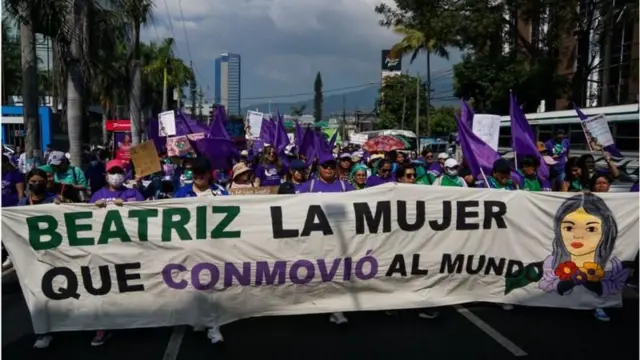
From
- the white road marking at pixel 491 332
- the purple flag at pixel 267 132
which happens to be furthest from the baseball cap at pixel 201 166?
the purple flag at pixel 267 132

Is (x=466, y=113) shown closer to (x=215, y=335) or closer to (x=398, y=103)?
(x=215, y=335)

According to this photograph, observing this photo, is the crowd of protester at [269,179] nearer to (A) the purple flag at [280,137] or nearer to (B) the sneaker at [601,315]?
(B) the sneaker at [601,315]

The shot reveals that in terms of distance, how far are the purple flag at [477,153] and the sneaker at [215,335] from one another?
3483 mm

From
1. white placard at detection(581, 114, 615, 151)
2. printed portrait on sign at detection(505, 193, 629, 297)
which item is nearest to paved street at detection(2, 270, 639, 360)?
printed portrait on sign at detection(505, 193, 629, 297)

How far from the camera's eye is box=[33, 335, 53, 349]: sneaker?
483 cm

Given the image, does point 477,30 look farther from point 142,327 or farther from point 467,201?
point 142,327

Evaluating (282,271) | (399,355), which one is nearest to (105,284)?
(282,271)

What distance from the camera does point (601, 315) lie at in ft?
17.9

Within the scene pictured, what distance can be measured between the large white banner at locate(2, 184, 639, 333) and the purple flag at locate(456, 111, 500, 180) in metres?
1.50

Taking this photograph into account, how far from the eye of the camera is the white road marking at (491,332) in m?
4.81

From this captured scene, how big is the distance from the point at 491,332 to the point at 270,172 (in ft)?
16.2

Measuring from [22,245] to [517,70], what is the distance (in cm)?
2140

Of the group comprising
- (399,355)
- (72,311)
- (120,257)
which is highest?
(120,257)

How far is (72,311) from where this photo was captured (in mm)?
4820
